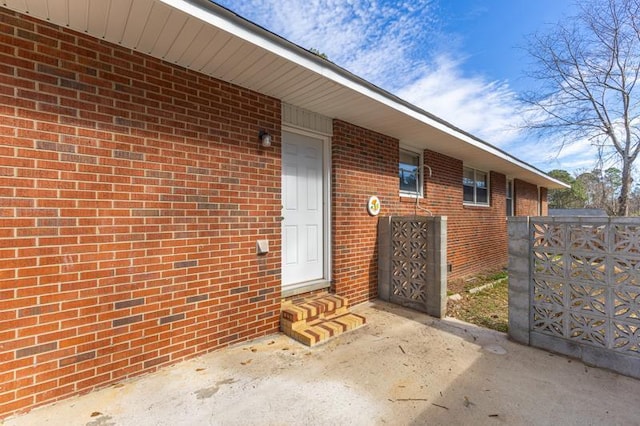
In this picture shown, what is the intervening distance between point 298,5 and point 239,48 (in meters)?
2.97

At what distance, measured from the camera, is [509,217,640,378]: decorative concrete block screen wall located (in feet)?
8.61

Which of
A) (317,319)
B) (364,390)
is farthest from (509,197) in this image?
(364,390)

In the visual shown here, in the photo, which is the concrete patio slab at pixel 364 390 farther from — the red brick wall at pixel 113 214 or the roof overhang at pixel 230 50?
the roof overhang at pixel 230 50

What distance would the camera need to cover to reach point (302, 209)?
13.6 feet

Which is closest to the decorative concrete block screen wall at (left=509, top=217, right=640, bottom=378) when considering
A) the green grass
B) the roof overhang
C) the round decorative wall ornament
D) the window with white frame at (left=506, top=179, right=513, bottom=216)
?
the green grass

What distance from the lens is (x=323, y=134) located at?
4305 mm

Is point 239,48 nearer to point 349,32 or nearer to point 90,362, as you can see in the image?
point 90,362

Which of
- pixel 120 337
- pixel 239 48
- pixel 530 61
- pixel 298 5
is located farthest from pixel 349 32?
pixel 530 61

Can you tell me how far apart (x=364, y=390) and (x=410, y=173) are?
4.63 meters

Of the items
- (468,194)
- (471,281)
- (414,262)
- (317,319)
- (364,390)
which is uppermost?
(468,194)

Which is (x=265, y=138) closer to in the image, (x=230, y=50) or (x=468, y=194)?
(x=230, y=50)

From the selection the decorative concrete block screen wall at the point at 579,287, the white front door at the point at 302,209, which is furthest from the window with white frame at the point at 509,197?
the white front door at the point at 302,209

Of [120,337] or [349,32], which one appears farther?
[349,32]

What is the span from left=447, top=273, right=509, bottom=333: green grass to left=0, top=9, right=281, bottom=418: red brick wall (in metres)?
3.12
